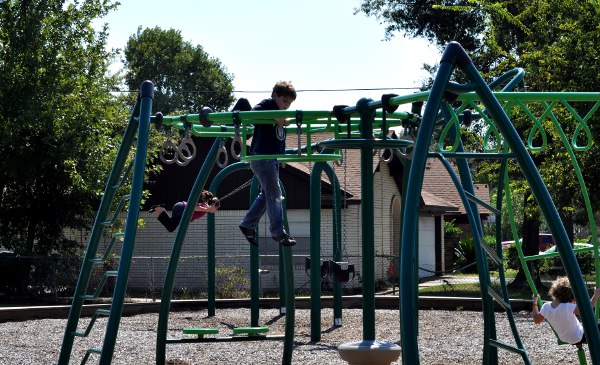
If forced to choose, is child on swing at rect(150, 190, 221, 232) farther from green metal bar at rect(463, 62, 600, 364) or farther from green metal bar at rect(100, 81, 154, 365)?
green metal bar at rect(463, 62, 600, 364)

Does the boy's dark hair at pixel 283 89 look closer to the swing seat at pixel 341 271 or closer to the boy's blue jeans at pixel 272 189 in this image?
the boy's blue jeans at pixel 272 189

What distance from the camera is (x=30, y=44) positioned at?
18.5 meters

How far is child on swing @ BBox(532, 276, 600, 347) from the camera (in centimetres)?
688

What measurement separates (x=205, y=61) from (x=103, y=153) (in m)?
43.8

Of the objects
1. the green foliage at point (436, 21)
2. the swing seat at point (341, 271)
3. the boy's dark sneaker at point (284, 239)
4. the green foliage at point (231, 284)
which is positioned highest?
the green foliage at point (436, 21)

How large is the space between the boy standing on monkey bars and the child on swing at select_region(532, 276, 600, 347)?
74.1 inches

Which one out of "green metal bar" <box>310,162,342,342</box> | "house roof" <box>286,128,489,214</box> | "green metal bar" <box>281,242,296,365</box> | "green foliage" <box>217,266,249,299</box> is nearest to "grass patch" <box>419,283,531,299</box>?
"house roof" <box>286,128,489,214</box>

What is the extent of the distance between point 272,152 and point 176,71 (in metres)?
54.8

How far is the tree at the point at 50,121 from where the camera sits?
60.4 ft

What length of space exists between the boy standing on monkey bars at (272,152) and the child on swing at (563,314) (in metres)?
1.88

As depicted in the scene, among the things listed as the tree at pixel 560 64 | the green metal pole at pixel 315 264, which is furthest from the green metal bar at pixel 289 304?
the tree at pixel 560 64

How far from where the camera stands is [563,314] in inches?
274

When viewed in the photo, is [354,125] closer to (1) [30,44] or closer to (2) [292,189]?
(1) [30,44]

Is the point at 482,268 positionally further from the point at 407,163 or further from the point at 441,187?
the point at 441,187
